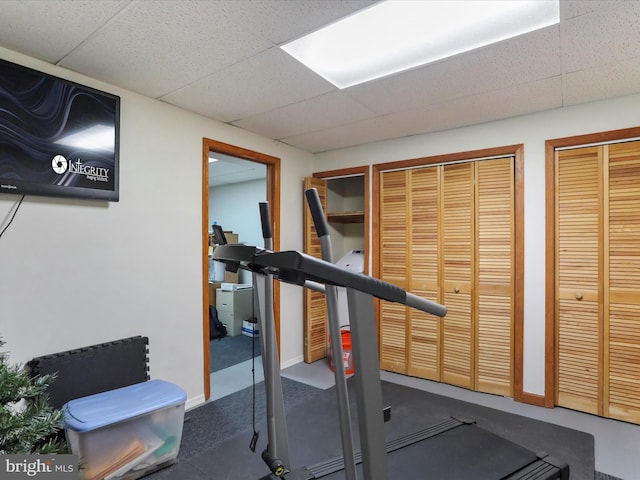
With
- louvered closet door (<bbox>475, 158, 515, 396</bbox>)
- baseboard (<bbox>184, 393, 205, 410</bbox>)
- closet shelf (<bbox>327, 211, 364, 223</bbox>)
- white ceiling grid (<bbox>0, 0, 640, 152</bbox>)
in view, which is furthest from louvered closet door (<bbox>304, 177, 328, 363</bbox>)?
louvered closet door (<bbox>475, 158, 515, 396</bbox>)

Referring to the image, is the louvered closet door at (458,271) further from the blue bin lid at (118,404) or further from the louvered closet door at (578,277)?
the blue bin lid at (118,404)

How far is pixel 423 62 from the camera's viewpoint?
6.68ft

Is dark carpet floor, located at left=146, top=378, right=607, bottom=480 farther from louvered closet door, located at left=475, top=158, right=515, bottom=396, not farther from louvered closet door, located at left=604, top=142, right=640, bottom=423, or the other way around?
louvered closet door, located at left=604, top=142, right=640, bottom=423

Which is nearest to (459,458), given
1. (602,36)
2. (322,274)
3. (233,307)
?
(322,274)

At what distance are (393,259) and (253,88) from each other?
2.06m

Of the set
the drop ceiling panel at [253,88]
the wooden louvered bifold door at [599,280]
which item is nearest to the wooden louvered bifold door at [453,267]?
the wooden louvered bifold door at [599,280]

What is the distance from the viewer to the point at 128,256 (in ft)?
7.66

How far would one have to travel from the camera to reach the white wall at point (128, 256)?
190 cm

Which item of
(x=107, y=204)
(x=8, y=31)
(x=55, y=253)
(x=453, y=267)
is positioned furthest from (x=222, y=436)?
(x=8, y=31)

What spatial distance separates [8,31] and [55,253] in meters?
1.14

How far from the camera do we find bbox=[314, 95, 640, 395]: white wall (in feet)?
8.30

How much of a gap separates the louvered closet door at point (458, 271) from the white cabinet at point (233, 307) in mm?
2975

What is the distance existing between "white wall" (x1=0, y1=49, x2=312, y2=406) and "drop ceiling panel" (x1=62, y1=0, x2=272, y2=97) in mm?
240

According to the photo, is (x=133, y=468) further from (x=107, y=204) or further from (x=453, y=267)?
(x=453, y=267)
